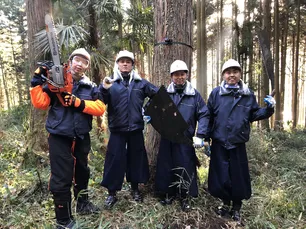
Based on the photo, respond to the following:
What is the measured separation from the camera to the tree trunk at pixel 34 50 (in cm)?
536

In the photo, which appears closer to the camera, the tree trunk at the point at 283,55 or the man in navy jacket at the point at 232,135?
the man in navy jacket at the point at 232,135

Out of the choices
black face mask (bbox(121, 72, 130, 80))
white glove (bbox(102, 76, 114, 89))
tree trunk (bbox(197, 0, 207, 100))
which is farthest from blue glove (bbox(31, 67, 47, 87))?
tree trunk (bbox(197, 0, 207, 100))

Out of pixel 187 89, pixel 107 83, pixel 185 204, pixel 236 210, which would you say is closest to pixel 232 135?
pixel 187 89

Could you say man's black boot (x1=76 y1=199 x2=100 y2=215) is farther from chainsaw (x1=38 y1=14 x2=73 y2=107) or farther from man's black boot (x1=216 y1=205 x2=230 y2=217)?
man's black boot (x1=216 y1=205 x2=230 y2=217)

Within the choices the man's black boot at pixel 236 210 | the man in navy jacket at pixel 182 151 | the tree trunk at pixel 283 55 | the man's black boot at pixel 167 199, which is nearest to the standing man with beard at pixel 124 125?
the man in navy jacket at pixel 182 151

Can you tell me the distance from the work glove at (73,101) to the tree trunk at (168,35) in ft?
4.17

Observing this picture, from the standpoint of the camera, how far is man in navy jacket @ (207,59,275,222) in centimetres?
299

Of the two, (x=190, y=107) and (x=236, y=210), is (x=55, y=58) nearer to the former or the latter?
(x=190, y=107)

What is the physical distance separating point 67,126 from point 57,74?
1.85ft

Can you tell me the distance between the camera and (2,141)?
6.41 metres

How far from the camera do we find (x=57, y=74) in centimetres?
255

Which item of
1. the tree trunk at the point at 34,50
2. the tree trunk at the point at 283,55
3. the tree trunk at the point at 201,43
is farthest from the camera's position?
the tree trunk at the point at 283,55

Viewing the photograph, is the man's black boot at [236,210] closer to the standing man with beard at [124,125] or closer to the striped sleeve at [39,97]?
the standing man with beard at [124,125]

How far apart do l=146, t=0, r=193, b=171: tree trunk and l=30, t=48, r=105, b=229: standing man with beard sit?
1060 mm
